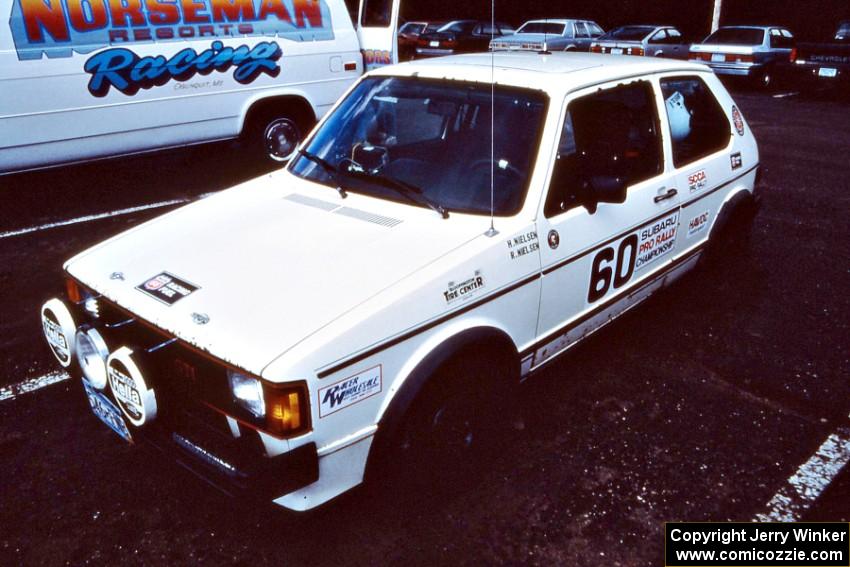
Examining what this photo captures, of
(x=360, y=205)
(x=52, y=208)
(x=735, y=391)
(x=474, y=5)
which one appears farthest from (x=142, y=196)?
(x=474, y=5)

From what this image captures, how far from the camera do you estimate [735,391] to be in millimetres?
3814

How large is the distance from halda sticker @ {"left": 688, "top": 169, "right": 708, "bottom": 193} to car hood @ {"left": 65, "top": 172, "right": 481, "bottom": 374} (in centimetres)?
176

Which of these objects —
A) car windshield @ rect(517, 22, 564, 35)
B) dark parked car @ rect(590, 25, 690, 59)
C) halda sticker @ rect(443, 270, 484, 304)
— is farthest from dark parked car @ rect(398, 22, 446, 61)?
halda sticker @ rect(443, 270, 484, 304)

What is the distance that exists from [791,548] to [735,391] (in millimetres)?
1151

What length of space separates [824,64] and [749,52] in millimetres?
1691

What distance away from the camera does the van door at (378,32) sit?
310 inches

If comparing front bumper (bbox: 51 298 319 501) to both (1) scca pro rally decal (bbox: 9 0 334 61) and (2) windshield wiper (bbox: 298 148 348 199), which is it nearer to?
(2) windshield wiper (bbox: 298 148 348 199)

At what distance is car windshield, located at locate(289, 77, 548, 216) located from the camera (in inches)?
122

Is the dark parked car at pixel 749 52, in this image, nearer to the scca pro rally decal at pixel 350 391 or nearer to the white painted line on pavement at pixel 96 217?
the white painted line on pavement at pixel 96 217

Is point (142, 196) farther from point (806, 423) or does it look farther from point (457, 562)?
point (806, 423)

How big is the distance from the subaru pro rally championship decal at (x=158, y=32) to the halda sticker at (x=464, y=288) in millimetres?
5288

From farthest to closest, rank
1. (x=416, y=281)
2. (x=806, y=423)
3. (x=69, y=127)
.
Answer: (x=69, y=127) → (x=806, y=423) → (x=416, y=281)

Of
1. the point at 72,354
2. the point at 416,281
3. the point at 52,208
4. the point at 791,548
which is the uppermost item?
the point at 416,281

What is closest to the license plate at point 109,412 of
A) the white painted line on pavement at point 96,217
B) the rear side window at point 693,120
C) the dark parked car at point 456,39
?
the rear side window at point 693,120
